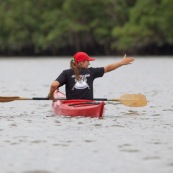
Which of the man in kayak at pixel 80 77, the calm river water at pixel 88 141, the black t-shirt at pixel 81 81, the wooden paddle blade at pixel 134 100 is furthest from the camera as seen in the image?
the wooden paddle blade at pixel 134 100

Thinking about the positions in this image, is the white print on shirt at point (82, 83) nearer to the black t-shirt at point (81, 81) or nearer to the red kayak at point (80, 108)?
the black t-shirt at point (81, 81)

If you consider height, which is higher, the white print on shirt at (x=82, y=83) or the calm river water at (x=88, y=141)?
the white print on shirt at (x=82, y=83)

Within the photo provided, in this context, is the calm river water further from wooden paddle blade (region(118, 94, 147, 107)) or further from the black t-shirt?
the black t-shirt

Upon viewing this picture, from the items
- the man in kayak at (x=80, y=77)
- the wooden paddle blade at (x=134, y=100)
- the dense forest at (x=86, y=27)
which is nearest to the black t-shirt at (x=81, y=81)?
the man in kayak at (x=80, y=77)

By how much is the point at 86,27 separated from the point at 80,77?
89.0 m

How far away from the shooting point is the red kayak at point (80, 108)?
695 inches

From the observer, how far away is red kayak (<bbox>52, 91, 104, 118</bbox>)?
1766 centimetres

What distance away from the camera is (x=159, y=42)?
3740 inches

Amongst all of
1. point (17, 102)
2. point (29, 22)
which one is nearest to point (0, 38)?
point (29, 22)

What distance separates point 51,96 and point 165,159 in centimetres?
695

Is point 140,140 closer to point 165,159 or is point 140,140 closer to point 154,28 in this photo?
point 165,159

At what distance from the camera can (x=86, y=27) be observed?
107 meters

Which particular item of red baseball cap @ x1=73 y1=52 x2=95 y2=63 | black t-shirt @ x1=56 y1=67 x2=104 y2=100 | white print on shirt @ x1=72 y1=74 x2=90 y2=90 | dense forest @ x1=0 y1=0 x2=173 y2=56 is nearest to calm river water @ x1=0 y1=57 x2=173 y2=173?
black t-shirt @ x1=56 y1=67 x2=104 y2=100

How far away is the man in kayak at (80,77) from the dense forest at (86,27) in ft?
248
